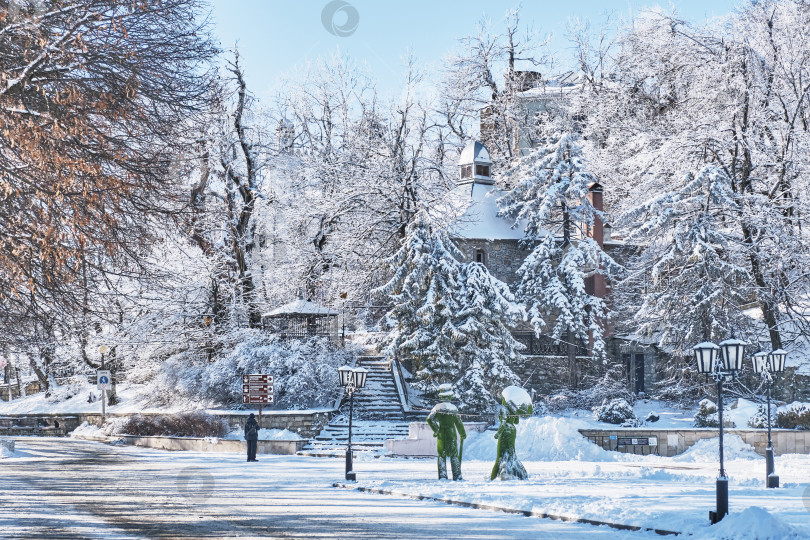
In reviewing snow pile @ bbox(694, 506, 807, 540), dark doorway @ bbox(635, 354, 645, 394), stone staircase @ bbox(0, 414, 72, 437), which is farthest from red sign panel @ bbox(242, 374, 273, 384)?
snow pile @ bbox(694, 506, 807, 540)

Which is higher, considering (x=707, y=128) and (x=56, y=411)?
(x=707, y=128)

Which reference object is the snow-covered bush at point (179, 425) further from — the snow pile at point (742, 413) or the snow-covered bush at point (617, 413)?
the snow pile at point (742, 413)

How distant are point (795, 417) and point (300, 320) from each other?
61.9 feet

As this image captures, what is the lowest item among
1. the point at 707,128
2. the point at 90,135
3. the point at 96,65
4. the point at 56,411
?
the point at 56,411

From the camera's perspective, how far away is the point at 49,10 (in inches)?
485

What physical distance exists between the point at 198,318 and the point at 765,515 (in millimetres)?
30940

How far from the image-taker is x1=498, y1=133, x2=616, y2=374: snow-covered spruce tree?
3619 cm

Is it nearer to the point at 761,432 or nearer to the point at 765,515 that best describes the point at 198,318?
the point at 761,432

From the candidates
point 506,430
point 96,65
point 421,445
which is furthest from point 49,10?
point 421,445

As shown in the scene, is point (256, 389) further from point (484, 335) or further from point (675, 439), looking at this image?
point (675, 439)

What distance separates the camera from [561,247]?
38.6 metres

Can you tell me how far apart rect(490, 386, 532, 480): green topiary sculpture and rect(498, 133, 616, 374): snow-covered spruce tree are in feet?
58.1

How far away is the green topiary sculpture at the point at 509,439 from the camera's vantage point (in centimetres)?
1769

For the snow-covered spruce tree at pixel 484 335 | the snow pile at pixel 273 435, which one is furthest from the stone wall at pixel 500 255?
the snow pile at pixel 273 435
